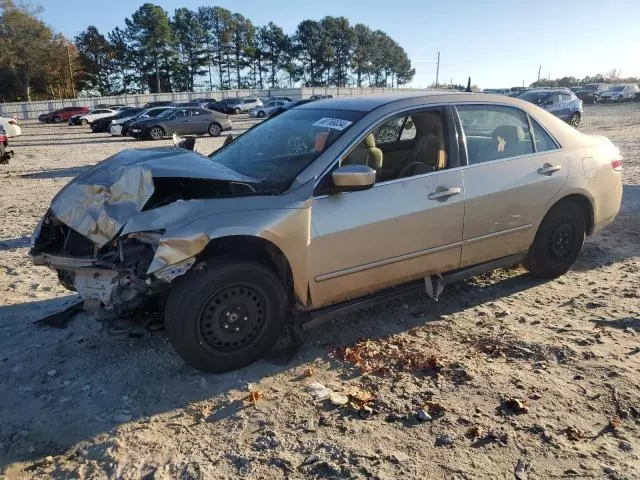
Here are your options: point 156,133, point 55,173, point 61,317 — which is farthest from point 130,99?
point 61,317

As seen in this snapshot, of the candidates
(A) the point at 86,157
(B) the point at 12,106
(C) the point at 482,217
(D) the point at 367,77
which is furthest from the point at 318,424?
(D) the point at 367,77

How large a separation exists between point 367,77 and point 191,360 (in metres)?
113

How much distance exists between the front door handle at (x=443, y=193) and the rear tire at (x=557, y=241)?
1231 mm

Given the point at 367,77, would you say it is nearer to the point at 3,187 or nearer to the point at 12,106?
the point at 12,106

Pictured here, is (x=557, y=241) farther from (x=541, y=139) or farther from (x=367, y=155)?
(x=367, y=155)

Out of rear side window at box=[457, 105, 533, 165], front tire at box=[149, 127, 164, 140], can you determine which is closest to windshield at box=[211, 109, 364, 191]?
rear side window at box=[457, 105, 533, 165]

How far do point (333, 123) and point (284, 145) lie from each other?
0.44 m

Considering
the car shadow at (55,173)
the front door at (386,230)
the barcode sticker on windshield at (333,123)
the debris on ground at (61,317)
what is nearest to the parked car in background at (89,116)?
the car shadow at (55,173)

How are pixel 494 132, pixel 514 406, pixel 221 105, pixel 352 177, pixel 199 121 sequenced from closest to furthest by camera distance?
1. pixel 514 406
2. pixel 352 177
3. pixel 494 132
4. pixel 199 121
5. pixel 221 105

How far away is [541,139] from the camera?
4758mm

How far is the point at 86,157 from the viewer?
17.8 m

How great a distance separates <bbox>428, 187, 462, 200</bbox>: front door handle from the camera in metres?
3.99

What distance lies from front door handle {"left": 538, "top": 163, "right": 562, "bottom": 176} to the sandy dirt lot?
1.11 metres

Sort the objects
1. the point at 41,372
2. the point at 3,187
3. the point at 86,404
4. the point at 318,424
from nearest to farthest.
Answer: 1. the point at 318,424
2. the point at 86,404
3. the point at 41,372
4. the point at 3,187
